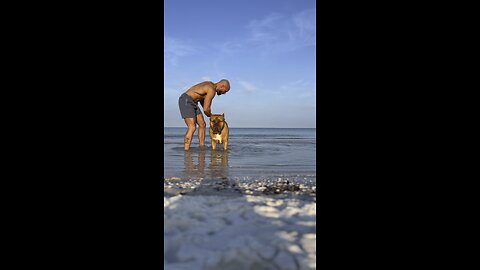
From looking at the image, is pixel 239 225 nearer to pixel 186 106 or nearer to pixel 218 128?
pixel 218 128

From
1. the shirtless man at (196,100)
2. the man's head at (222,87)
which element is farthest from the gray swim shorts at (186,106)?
the man's head at (222,87)

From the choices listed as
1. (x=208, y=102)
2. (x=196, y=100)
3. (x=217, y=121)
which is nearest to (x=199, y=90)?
(x=196, y=100)

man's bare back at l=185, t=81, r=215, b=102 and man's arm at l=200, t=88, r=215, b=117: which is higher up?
man's bare back at l=185, t=81, r=215, b=102

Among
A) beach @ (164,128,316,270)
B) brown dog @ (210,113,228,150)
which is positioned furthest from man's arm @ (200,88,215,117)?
beach @ (164,128,316,270)

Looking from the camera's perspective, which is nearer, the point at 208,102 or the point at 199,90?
the point at 208,102

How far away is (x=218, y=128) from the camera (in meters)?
6.72

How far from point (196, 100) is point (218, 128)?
103 centimetres

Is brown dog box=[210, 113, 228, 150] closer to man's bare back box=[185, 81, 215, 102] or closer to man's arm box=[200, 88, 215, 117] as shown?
man's arm box=[200, 88, 215, 117]

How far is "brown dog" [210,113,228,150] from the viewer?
21.6 feet

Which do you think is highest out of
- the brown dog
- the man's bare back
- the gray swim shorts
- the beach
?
the man's bare back

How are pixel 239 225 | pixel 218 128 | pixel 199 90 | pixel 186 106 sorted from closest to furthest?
pixel 239 225 < pixel 218 128 < pixel 186 106 < pixel 199 90

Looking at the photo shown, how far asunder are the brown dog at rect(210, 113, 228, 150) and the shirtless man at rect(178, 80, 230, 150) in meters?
0.34
